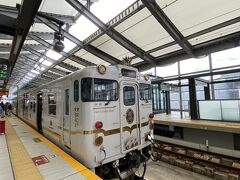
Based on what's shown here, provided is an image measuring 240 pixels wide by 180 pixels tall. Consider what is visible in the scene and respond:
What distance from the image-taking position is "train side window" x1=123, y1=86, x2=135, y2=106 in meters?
3.75

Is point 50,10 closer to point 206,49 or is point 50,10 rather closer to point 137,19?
point 137,19

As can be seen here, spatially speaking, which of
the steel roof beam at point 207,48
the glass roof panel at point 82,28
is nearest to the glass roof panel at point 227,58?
the steel roof beam at point 207,48

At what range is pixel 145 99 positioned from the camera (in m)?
4.36

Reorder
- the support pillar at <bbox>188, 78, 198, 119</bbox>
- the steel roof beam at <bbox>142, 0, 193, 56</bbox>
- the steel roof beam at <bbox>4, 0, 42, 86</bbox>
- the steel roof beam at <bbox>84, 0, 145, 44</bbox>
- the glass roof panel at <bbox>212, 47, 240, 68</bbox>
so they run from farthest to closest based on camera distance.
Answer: the glass roof panel at <bbox>212, 47, 240, 68</bbox> → the support pillar at <bbox>188, 78, 198, 119</bbox> → the steel roof beam at <bbox>84, 0, 145, 44</bbox> → the steel roof beam at <bbox>142, 0, 193, 56</bbox> → the steel roof beam at <bbox>4, 0, 42, 86</bbox>

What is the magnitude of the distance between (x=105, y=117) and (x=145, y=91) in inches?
63.1

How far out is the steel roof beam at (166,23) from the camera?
19.7 feet

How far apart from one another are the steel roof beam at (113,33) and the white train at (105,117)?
3749 millimetres

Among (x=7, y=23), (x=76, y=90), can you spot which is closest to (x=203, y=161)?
(x=76, y=90)

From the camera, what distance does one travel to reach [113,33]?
8.12 metres

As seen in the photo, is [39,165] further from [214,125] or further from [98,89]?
[214,125]

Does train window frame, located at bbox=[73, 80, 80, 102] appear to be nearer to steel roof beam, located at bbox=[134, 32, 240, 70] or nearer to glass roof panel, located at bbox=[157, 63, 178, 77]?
steel roof beam, located at bbox=[134, 32, 240, 70]

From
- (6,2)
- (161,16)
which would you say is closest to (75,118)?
(6,2)

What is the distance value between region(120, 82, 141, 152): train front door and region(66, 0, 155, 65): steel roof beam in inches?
178

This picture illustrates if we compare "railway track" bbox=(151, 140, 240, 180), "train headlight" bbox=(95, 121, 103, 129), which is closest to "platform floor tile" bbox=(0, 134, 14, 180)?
"train headlight" bbox=(95, 121, 103, 129)
